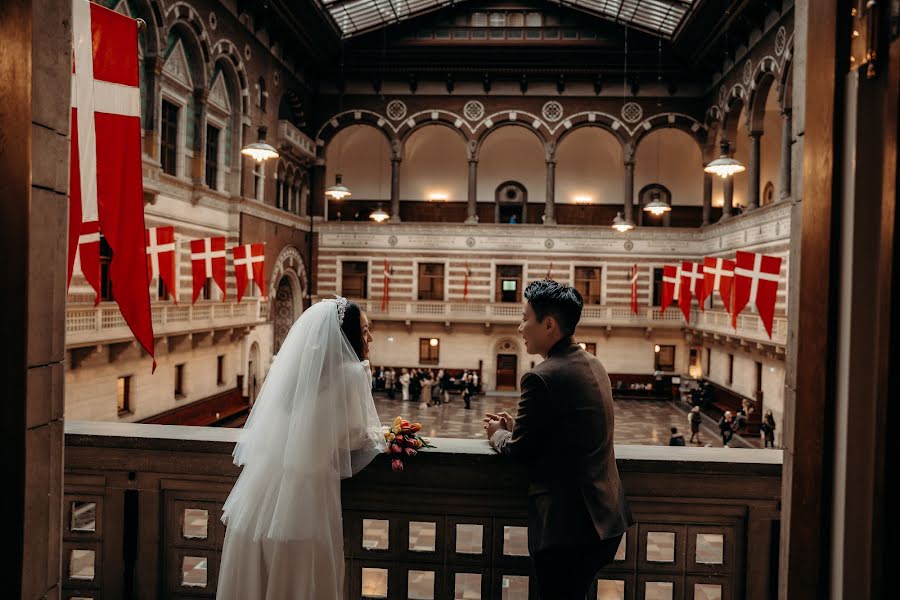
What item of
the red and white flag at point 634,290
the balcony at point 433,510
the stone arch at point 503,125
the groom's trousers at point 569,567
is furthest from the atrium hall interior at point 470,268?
the red and white flag at point 634,290

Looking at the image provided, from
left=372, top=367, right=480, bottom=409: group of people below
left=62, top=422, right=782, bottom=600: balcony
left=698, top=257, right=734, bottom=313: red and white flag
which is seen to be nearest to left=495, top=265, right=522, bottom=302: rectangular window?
left=372, top=367, right=480, bottom=409: group of people below

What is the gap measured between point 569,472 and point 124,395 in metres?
15.9

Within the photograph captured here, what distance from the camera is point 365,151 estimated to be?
31.3 meters

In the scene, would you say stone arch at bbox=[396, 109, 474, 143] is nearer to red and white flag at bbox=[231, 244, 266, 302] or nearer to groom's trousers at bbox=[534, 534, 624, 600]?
red and white flag at bbox=[231, 244, 266, 302]

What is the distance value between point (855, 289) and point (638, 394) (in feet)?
89.3

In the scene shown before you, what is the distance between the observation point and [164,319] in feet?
53.4

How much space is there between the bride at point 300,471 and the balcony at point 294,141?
75.5 feet

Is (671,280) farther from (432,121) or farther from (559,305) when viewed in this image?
(559,305)

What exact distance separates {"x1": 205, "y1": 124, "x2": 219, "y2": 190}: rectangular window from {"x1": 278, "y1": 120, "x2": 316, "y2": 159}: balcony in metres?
4.13

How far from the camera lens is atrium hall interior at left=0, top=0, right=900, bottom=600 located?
181 centimetres

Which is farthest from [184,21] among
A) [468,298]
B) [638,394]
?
[638,394]

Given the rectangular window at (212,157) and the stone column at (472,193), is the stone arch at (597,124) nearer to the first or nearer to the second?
the stone column at (472,193)

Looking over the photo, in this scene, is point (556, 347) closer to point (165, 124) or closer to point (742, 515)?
point (742, 515)

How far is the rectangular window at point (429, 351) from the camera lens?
2903 cm
